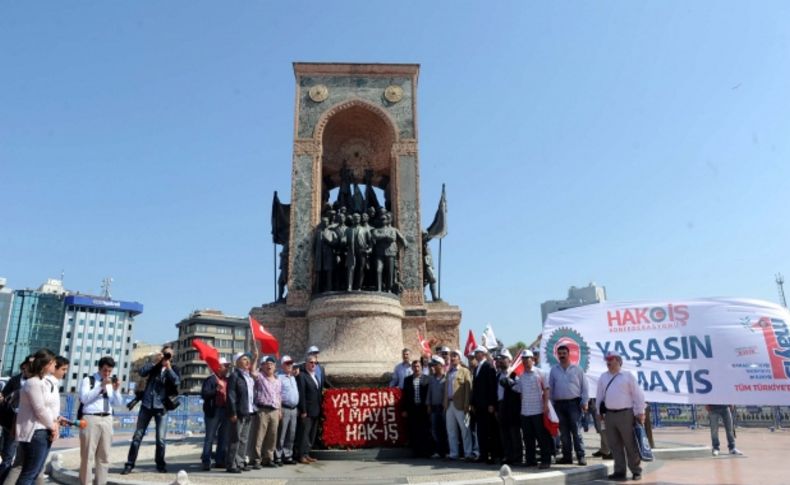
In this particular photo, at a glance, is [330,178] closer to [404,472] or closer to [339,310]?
[339,310]

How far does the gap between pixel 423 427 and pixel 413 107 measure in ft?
29.9

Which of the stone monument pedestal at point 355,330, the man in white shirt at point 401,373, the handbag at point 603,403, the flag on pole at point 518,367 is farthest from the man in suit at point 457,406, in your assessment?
the stone monument pedestal at point 355,330

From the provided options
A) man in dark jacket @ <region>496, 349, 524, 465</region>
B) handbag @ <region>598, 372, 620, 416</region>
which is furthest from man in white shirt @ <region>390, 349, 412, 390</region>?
handbag @ <region>598, 372, 620, 416</region>

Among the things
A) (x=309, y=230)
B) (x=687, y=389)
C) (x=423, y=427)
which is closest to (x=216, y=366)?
(x=423, y=427)

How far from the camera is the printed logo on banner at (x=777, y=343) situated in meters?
7.09

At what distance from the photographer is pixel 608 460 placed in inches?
310

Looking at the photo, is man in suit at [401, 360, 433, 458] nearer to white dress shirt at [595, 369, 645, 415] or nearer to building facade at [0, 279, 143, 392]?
white dress shirt at [595, 369, 645, 415]

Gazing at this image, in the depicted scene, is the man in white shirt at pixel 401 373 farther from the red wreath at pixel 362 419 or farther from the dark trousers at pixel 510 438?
the dark trousers at pixel 510 438

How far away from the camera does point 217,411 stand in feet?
26.6

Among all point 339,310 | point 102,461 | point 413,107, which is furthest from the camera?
point 413,107

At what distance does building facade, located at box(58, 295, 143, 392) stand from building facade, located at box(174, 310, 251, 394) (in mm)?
16096

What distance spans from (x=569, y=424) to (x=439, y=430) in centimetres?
204

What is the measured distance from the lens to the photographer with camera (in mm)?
7355

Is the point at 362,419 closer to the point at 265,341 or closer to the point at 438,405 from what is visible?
the point at 438,405
